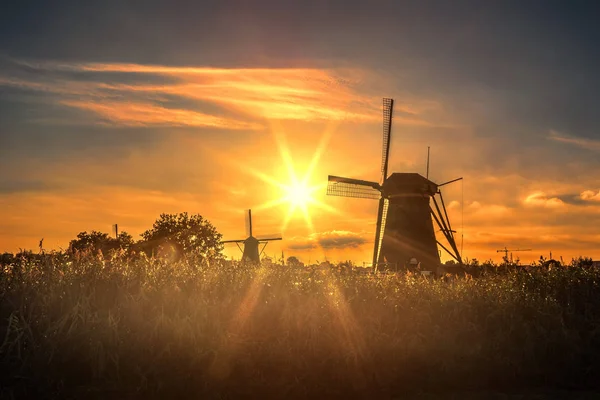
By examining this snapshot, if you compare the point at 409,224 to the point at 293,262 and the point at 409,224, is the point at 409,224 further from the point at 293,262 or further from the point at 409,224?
the point at 293,262

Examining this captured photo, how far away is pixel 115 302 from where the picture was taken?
1089cm

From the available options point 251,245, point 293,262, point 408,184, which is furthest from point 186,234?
point 293,262

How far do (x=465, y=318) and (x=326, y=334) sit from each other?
3563mm

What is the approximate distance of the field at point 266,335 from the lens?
9.30 metres

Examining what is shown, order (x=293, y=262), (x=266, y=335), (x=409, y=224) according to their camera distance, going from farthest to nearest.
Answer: (x=409, y=224) → (x=293, y=262) → (x=266, y=335)

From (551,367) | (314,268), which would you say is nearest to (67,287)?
(314,268)

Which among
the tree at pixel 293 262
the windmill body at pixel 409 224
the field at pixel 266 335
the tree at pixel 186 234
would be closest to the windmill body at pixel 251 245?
the tree at pixel 186 234

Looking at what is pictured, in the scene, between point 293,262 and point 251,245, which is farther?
point 251,245

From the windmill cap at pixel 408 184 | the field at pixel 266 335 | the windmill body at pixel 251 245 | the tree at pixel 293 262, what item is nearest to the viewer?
the field at pixel 266 335

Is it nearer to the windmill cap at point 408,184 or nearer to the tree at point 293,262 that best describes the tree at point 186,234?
the windmill cap at point 408,184

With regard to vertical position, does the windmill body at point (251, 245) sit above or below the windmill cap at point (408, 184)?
below

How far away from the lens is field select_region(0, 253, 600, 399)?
30.5 ft

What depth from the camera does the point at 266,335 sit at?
35.6 feet

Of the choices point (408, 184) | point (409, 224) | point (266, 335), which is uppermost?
point (408, 184)
